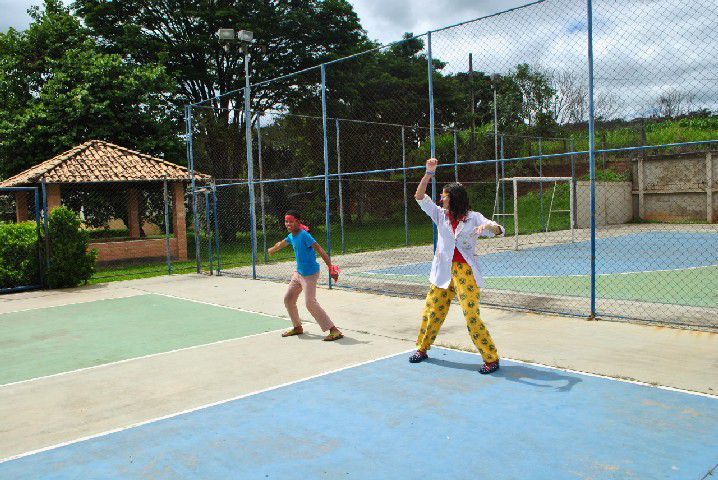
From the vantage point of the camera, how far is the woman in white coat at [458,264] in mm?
5527

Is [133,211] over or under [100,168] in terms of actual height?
under

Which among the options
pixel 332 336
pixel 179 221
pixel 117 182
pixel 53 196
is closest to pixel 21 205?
pixel 53 196

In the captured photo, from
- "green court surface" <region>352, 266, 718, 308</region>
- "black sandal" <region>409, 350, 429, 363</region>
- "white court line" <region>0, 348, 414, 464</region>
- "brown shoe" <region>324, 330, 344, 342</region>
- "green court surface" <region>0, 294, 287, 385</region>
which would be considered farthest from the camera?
"green court surface" <region>352, 266, 718, 308</region>

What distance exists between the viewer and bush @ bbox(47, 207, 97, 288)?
44.7ft

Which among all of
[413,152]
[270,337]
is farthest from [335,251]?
[270,337]

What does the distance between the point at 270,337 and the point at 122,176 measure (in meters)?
13.9

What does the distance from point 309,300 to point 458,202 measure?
7.79 feet

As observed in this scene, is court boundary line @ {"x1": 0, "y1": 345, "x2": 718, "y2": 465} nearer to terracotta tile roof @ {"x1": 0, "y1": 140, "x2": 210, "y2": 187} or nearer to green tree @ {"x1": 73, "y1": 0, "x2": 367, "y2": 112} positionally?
terracotta tile roof @ {"x1": 0, "y1": 140, "x2": 210, "y2": 187}

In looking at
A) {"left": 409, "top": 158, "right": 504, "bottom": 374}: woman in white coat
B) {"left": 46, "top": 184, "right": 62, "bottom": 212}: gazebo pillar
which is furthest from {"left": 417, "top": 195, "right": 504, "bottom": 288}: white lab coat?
{"left": 46, "top": 184, "right": 62, "bottom": 212}: gazebo pillar

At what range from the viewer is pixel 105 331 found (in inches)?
330

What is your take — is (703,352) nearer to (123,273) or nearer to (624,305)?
(624,305)

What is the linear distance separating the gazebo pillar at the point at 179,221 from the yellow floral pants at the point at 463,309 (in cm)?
1614

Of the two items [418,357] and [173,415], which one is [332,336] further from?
[173,415]

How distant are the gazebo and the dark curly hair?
13693 mm
